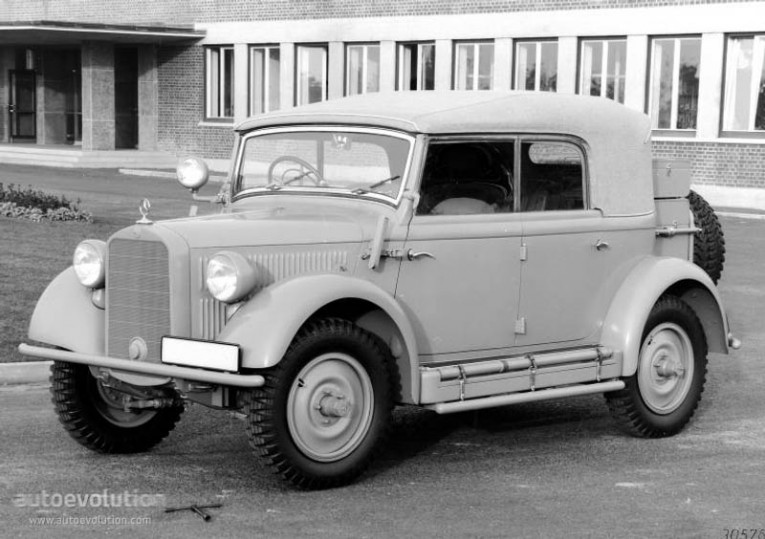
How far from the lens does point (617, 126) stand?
7570mm

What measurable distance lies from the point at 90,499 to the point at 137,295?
97 centimetres

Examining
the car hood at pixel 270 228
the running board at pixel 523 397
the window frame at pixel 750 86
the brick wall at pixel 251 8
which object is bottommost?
the running board at pixel 523 397

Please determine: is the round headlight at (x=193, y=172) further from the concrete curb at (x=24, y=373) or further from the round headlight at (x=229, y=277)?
the concrete curb at (x=24, y=373)

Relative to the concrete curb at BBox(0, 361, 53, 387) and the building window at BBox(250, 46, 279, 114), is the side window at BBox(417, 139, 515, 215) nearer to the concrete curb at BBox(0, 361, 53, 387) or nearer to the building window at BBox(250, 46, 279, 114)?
the concrete curb at BBox(0, 361, 53, 387)

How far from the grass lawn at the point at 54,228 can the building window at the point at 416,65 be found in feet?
19.9

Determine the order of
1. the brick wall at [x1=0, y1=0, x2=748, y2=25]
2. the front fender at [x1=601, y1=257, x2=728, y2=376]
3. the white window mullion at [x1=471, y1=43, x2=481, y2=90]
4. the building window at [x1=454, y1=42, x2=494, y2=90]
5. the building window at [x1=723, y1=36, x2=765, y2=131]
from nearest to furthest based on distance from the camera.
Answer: the front fender at [x1=601, y1=257, x2=728, y2=376] < the building window at [x1=723, y1=36, x2=765, y2=131] < the brick wall at [x1=0, y1=0, x2=748, y2=25] < the building window at [x1=454, y1=42, x2=494, y2=90] < the white window mullion at [x1=471, y1=43, x2=481, y2=90]

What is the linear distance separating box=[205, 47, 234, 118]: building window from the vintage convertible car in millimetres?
28055

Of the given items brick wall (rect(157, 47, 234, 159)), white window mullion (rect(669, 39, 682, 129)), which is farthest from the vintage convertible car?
brick wall (rect(157, 47, 234, 159))

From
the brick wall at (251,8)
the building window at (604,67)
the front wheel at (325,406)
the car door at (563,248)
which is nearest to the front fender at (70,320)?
the front wheel at (325,406)

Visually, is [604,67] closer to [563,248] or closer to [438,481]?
[563,248]

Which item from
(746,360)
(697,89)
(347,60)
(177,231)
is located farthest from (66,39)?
(177,231)

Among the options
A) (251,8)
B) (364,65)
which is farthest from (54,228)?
(251,8)

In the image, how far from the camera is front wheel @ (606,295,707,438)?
7.36 m

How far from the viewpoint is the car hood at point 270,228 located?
20.2ft
